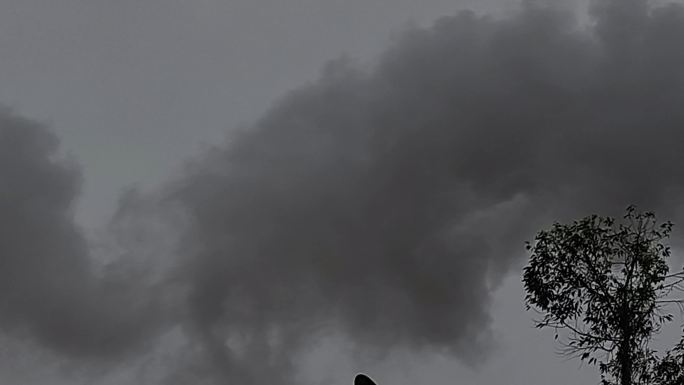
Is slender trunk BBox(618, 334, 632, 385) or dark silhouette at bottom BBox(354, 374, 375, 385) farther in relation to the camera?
slender trunk BBox(618, 334, 632, 385)

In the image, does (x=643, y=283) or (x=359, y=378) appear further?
(x=643, y=283)

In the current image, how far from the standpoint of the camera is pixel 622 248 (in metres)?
31.7

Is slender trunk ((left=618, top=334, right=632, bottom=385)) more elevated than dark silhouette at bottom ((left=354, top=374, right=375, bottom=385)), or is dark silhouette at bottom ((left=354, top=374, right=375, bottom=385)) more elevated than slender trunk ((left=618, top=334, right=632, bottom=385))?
slender trunk ((left=618, top=334, right=632, bottom=385))

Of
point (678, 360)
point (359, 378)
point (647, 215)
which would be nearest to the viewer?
point (359, 378)

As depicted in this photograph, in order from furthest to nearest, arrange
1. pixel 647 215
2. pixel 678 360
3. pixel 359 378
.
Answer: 1. pixel 647 215
2. pixel 678 360
3. pixel 359 378

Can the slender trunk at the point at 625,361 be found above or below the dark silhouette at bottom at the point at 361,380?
above

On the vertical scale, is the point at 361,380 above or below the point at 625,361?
below

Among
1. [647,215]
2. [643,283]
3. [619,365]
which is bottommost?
[619,365]

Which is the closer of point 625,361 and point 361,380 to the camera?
point 361,380

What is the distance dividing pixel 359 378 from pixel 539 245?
25.2 meters

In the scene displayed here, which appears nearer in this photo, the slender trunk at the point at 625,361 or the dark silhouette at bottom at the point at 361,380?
the dark silhouette at bottom at the point at 361,380

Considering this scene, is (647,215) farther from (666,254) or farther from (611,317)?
(611,317)

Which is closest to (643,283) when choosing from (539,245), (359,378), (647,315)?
(647,315)

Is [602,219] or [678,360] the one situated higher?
[602,219]
